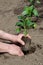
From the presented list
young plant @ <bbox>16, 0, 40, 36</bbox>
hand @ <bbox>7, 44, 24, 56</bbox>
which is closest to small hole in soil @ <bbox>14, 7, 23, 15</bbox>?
young plant @ <bbox>16, 0, 40, 36</bbox>

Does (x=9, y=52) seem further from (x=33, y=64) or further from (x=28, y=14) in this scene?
(x=28, y=14)

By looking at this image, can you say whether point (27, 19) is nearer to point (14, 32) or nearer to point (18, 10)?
point (14, 32)

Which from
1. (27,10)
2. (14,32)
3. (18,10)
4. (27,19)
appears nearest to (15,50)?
(27,19)

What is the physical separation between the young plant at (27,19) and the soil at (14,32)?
12 cm

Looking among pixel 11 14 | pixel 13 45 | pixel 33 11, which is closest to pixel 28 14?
pixel 33 11

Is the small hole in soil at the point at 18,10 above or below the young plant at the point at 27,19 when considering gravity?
below

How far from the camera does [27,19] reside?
281cm

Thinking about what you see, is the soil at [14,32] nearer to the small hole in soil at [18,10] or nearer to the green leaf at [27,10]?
the small hole in soil at [18,10]

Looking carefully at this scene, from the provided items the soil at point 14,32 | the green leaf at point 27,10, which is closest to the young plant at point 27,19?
the green leaf at point 27,10

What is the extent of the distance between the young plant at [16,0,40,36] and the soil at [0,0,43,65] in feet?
0.38

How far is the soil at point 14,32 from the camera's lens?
250 cm

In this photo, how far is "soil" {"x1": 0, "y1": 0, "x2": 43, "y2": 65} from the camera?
2500mm

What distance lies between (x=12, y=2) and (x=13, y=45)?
5.44 feet

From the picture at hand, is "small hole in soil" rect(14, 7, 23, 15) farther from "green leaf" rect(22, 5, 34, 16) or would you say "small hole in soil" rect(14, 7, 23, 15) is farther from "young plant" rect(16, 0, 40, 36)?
"green leaf" rect(22, 5, 34, 16)
